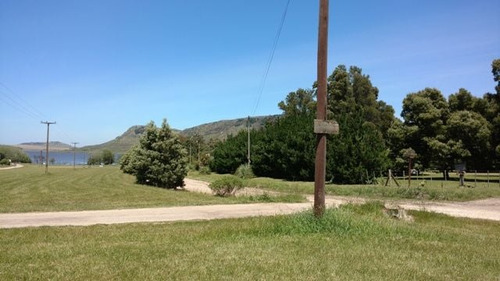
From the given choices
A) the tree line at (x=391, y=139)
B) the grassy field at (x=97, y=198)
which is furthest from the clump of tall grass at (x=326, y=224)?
the tree line at (x=391, y=139)

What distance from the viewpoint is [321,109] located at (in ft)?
33.6

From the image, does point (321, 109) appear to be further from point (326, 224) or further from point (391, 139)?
point (391, 139)

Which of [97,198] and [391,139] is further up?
[391,139]

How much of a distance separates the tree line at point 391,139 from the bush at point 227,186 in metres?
14.8

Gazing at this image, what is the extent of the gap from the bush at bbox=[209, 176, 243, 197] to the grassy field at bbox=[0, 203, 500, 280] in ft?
40.2

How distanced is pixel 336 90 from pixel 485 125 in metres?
18.7

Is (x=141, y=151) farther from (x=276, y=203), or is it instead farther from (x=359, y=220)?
(x=359, y=220)

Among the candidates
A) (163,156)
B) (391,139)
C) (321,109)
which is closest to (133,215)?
A: (321,109)

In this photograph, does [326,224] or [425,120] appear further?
[425,120]

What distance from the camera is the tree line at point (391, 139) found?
36531mm

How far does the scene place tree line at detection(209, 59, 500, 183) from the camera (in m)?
36.5

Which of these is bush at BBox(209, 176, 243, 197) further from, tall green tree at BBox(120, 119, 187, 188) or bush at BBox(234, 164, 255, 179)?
bush at BBox(234, 164, 255, 179)

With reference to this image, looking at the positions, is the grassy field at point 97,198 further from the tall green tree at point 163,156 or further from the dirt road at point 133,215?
the tall green tree at point 163,156

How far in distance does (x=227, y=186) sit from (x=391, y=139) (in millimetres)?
30892
